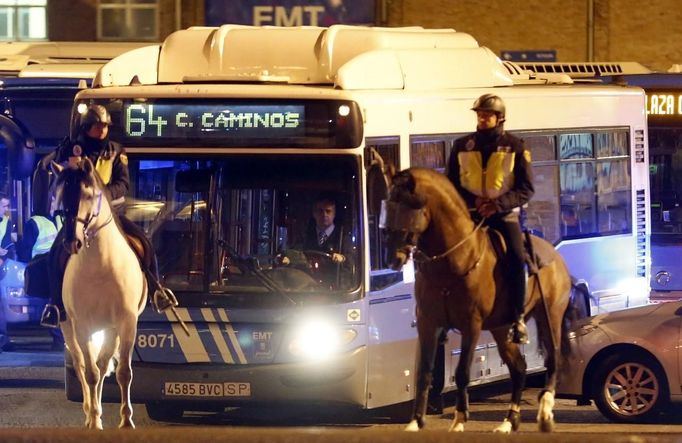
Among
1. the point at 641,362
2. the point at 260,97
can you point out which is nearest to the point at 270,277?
the point at 260,97

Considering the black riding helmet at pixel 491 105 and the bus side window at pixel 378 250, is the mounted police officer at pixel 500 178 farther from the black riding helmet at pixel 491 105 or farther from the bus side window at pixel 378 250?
the bus side window at pixel 378 250

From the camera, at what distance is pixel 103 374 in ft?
34.7

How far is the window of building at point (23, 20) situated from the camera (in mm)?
31141

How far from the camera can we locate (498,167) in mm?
10398

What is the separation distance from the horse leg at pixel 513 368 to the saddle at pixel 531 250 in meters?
0.48

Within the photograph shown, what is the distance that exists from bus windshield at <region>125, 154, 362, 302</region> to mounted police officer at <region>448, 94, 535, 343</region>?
118 cm

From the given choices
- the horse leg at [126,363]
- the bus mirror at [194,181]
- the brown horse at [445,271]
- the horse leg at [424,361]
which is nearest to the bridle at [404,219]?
the brown horse at [445,271]

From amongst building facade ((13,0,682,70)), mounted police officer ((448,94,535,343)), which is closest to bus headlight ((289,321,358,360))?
mounted police officer ((448,94,535,343))

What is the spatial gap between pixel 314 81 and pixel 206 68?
2.81ft

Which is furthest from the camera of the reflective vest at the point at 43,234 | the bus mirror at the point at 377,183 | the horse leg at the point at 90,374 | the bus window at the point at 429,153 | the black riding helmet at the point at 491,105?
the reflective vest at the point at 43,234

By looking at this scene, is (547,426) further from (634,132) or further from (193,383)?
(634,132)

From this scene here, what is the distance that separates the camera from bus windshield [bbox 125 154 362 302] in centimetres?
1140

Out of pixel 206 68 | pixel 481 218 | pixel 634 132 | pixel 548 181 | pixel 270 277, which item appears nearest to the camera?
pixel 481 218

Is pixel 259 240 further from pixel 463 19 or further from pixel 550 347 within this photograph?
pixel 463 19
